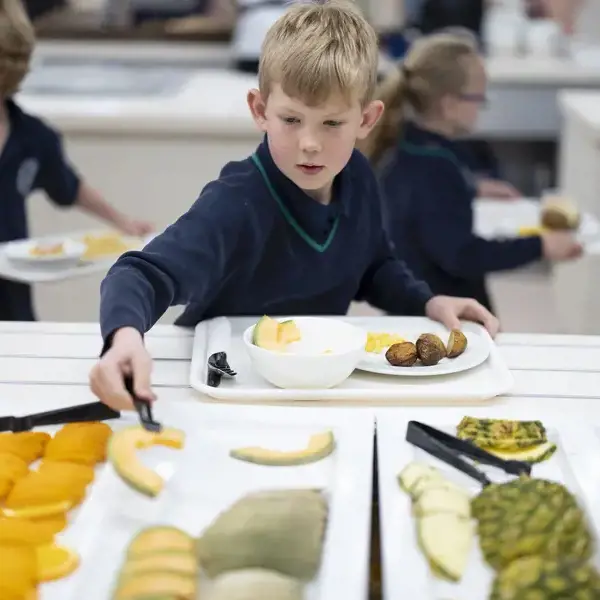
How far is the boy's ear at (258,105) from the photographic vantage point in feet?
3.12

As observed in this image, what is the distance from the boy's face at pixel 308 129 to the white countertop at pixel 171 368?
0.67 ft

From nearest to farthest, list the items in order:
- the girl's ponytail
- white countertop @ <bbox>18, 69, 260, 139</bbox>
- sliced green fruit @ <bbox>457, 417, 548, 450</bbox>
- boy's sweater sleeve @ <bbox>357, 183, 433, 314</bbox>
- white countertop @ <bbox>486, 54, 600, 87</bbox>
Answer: sliced green fruit @ <bbox>457, 417, 548, 450</bbox>
boy's sweater sleeve @ <bbox>357, 183, 433, 314</bbox>
the girl's ponytail
white countertop @ <bbox>18, 69, 260, 139</bbox>
white countertop @ <bbox>486, 54, 600, 87</bbox>

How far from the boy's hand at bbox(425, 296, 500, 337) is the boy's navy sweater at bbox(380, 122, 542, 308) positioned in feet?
2.09

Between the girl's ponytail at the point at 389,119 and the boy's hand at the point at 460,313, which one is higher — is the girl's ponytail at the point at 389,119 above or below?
above

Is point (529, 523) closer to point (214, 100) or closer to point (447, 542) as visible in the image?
point (447, 542)

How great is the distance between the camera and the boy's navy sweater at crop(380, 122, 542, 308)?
5.42ft

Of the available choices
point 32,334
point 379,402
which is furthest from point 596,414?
point 32,334

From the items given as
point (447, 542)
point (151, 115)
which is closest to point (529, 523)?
point (447, 542)

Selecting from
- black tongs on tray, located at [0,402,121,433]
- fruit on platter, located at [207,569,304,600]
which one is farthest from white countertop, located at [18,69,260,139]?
fruit on platter, located at [207,569,304,600]

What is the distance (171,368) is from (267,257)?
216mm

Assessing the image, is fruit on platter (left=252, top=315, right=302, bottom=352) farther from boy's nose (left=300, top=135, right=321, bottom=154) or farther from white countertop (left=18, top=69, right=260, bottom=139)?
white countertop (left=18, top=69, right=260, bottom=139)

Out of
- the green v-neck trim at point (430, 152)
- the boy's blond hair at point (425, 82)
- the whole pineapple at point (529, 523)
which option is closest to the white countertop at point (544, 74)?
the boy's blond hair at point (425, 82)

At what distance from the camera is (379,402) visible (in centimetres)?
81

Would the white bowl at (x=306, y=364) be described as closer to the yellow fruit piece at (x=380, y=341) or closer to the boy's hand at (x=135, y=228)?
the yellow fruit piece at (x=380, y=341)
